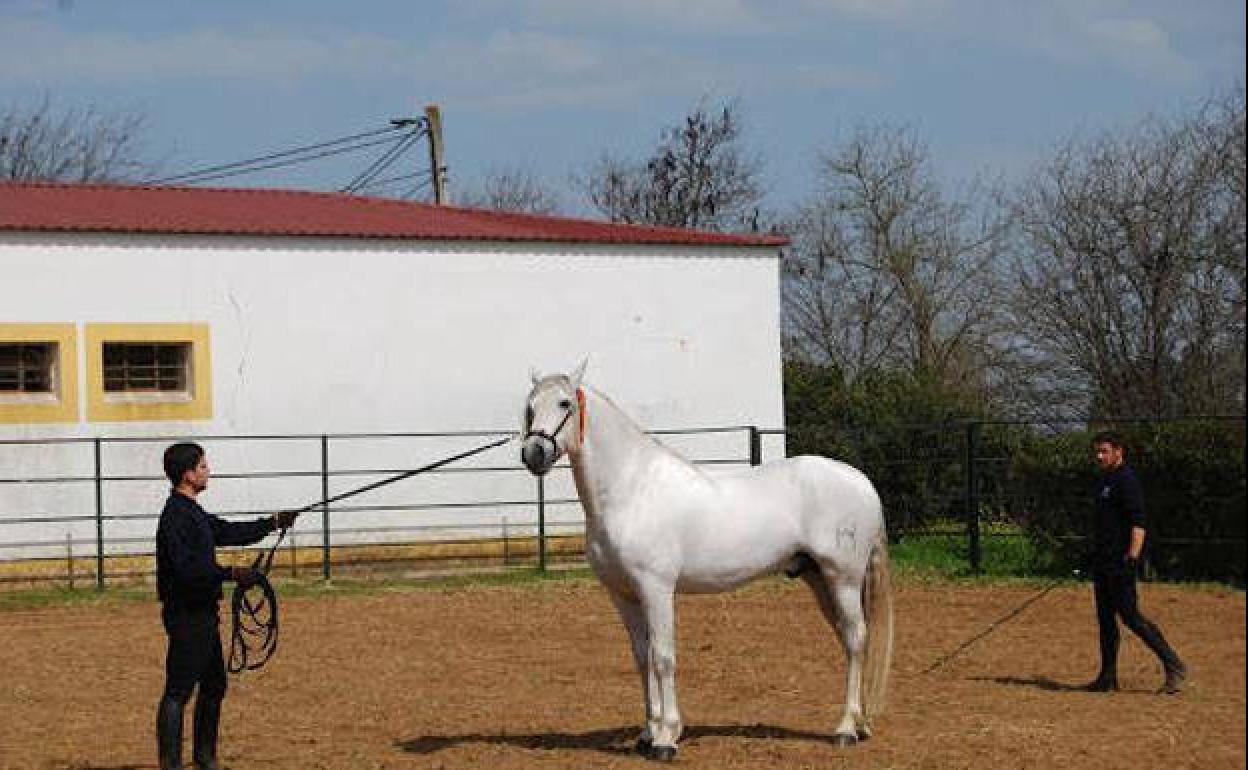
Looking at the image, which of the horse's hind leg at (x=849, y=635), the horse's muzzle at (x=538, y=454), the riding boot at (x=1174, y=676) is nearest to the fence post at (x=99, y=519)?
the horse's muzzle at (x=538, y=454)

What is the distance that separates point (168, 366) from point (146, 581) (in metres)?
2.42

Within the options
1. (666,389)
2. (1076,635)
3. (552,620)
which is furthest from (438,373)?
(1076,635)

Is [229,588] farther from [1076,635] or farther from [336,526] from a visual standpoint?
[1076,635]

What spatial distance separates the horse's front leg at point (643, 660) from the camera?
8180 millimetres

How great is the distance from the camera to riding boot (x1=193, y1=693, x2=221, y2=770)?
7770mm

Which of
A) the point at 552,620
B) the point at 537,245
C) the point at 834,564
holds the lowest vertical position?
the point at 552,620

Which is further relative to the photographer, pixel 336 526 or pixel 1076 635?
pixel 336 526

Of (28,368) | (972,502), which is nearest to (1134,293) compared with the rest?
(972,502)

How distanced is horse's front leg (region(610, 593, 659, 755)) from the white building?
10.4 m

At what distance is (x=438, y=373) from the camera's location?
2041 centimetres

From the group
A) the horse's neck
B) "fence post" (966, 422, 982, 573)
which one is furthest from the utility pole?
the horse's neck

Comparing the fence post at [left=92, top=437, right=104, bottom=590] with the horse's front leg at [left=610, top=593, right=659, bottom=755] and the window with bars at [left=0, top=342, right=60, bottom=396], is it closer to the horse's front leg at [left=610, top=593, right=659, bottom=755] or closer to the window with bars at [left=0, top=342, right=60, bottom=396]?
the window with bars at [left=0, top=342, right=60, bottom=396]

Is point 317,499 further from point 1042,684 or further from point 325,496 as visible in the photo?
point 1042,684

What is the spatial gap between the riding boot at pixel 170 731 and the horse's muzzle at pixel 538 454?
1776 millimetres
